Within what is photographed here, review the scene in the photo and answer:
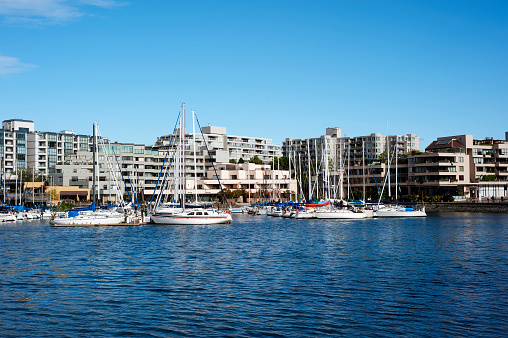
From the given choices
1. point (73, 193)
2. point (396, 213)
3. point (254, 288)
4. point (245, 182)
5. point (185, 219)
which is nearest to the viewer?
point (254, 288)

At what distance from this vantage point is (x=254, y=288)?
33.6 metres

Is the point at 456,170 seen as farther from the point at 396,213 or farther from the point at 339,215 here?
the point at 339,215

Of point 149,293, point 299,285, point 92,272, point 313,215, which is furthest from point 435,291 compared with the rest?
point 313,215

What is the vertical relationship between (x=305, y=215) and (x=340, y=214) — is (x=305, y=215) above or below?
below

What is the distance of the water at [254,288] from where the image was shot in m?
25.2

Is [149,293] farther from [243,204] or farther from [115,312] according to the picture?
[243,204]

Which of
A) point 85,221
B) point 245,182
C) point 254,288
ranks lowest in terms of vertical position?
point 254,288

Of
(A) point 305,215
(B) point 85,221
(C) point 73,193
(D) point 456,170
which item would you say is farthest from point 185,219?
(D) point 456,170

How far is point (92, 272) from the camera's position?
40.4 metres

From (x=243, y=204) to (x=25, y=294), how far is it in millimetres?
136513

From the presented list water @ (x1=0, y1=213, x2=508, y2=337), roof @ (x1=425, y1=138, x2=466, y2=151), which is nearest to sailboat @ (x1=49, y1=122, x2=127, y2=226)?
water @ (x1=0, y1=213, x2=508, y2=337)

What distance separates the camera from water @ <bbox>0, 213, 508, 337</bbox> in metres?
25.2

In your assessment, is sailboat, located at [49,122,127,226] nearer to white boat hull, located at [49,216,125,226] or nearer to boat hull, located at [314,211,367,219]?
white boat hull, located at [49,216,125,226]

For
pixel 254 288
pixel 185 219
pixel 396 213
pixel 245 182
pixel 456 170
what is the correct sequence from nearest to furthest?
1. pixel 254 288
2. pixel 185 219
3. pixel 396 213
4. pixel 456 170
5. pixel 245 182
